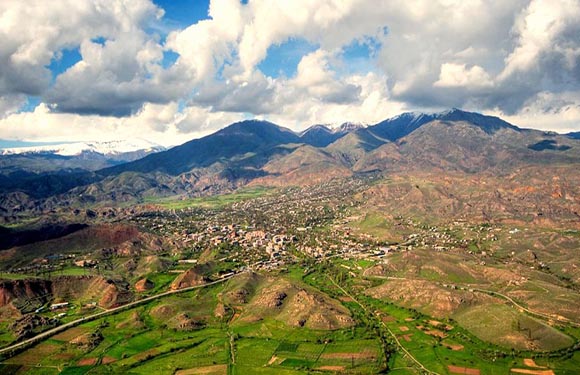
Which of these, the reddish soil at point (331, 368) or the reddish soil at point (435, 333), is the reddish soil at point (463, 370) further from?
the reddish soil at point (331, 368)

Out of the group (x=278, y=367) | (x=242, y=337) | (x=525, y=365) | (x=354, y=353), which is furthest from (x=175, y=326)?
(x=525, y=365)

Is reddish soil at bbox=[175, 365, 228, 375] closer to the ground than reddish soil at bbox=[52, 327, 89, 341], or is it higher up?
closer to the ground

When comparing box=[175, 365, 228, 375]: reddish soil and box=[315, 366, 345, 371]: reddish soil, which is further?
box=[175, 365, 228, 375]: reddish soil

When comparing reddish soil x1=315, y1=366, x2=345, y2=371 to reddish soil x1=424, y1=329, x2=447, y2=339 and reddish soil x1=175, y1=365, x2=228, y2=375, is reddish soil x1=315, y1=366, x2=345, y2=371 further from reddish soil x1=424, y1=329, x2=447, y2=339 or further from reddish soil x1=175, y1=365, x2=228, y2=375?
reddish soil x1=424, y1=329, x2=447, y2=339

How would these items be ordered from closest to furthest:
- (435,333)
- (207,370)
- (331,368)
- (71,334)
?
(331,368) → (207,370) → (435,333) → (71,334)

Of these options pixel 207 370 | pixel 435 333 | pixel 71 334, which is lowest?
pixel 435 333

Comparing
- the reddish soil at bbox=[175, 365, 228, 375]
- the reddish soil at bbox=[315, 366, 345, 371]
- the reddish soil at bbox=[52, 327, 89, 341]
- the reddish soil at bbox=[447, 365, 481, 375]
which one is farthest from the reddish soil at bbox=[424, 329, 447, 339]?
the reddish soil at bbox=[52, 327, 89, 341]

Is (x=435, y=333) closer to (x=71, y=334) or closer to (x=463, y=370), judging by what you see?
(x=463, y=370)

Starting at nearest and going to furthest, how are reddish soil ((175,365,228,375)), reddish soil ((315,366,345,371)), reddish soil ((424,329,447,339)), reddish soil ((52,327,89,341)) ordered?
reddish soil ((315,366,345,371)), reddish soil ((175,365,228,375)), reddish soil ((424,329,447,339)), reddish soil ((52,327,89,341))

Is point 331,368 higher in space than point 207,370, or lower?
lower

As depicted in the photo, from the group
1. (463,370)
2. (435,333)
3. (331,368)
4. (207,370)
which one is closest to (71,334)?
(207,370)

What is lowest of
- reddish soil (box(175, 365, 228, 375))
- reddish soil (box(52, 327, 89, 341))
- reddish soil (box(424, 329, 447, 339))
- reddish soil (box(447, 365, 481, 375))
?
reddish soil (box(447, 365, 481, 375))

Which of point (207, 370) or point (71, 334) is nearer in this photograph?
point (207, 370)

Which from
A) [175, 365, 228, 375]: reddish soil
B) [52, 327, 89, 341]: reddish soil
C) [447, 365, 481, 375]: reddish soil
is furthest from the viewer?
[52, 327, 89, 341]: reddish soil
